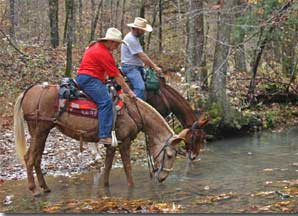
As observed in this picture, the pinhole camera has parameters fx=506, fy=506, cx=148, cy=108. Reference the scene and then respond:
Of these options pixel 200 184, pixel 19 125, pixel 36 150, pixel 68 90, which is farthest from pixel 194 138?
pixel 19 125

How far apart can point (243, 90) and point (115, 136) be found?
896 centimetres

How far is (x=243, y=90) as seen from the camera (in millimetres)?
15867

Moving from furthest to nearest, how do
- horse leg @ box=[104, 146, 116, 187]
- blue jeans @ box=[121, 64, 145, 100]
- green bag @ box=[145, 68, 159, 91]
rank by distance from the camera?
green bag @ box=[145, 68, 159, 91], blue jeans @ box=[121, 64, 145, 100], horse leg @ box=[104, 146, 116, 187]

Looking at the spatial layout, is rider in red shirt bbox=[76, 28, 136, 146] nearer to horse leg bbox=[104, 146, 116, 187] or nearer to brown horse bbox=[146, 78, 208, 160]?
horse leg bbox=[104, 146, 116, 187]

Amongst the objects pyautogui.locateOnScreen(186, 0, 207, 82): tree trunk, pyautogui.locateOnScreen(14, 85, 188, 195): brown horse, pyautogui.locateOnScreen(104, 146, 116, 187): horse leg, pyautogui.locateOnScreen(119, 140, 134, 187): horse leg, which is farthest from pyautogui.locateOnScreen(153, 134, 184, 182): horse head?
pyautogui.locateOnScreen(186, 0, 207, 82): tree trunk

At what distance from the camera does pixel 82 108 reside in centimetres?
759

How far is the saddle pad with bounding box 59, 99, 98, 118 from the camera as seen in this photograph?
7578 mm

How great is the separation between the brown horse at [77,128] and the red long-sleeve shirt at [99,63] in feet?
1.91

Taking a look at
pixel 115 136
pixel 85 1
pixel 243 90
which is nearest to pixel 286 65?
pixel 243 90

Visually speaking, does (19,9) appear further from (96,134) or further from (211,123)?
(96,134)

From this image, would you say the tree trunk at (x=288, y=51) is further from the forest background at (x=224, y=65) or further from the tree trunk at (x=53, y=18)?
the tree trunk at (x=53, y=18)

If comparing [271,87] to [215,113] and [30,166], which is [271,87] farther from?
[30,166]

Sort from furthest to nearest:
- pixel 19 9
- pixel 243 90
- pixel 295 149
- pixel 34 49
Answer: pixel 19 9 → pixel 34 49 → pixel 243 90 → pixel 295 149

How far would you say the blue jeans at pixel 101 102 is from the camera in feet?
24.6
